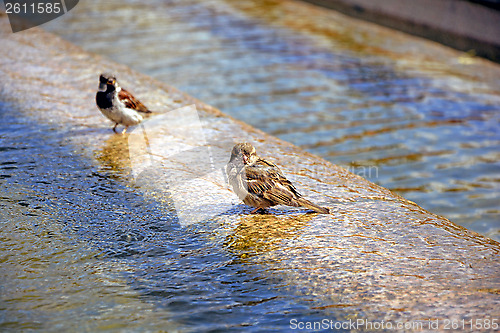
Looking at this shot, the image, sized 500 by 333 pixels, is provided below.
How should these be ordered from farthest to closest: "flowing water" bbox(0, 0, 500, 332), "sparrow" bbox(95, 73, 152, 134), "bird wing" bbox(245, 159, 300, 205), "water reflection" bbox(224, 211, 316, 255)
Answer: "sparrow" bbox(95, 73, 152, 134) < "bird wing" bbox(245, 159, 300, 205) < "water reflection" bbox(224, 211, 316, 255) < "flowing water" bbox(0, 0, 500, 332)

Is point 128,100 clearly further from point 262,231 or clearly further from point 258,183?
point 262,231

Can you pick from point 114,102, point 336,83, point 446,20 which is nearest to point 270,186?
point 114,102

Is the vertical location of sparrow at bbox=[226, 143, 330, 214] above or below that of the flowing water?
above

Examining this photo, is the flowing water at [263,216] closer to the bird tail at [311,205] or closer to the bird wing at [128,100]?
the bird tail at [311,205]

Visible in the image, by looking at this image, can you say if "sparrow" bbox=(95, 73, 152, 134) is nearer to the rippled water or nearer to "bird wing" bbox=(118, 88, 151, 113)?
"bird wing" bbox=(118, 88, 151, 113)

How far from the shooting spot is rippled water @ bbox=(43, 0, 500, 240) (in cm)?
620

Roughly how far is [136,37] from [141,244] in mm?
7434

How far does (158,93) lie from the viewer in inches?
261

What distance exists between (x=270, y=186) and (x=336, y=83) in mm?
4953

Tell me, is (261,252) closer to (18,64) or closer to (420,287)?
(420,287)

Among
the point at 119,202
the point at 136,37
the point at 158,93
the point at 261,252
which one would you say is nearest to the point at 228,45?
the point at 136,37

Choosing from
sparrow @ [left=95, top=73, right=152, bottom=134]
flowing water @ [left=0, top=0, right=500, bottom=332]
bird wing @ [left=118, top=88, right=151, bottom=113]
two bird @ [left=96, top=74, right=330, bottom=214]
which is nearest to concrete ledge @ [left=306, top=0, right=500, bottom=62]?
flowing water @ [left=0, top=0, right=500, bottom=332]

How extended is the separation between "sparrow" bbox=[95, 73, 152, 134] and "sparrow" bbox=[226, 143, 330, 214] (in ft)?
5.36

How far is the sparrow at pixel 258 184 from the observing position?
3.90m
